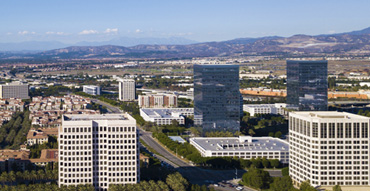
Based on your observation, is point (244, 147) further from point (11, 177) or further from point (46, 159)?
point (11, 177)

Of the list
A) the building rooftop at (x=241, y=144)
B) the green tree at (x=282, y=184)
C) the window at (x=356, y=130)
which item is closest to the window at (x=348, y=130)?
the window at (x=356, y=130)

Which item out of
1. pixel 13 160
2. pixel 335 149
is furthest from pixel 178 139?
pixel 335 149

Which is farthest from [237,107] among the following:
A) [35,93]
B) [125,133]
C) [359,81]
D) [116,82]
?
[116,82]

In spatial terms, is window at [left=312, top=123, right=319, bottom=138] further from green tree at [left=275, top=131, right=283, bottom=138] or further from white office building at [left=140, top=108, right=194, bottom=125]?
white office building at [left=140, top=108, right=194, bottom=125]

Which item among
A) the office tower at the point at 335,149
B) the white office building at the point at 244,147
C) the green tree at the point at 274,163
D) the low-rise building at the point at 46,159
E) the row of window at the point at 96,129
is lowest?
the green tree at the point at 274,163

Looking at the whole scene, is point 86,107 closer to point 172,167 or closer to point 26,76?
point 172,167

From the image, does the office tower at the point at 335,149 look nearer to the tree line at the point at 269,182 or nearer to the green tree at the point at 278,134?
the tree line at the point at 269,182

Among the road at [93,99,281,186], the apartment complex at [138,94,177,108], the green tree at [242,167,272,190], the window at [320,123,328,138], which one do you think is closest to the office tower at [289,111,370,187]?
the window at [320,123,328,138]
